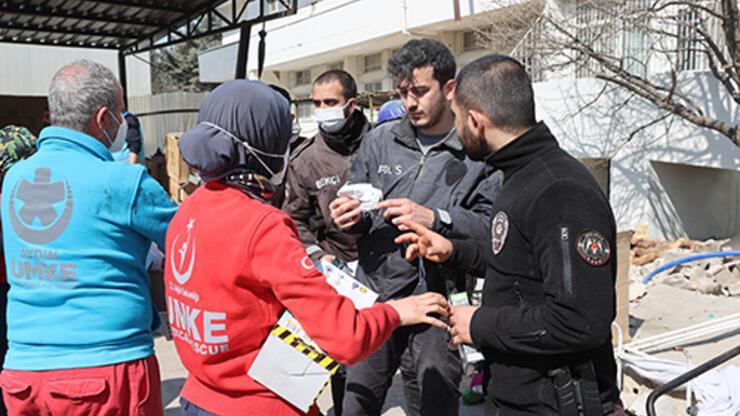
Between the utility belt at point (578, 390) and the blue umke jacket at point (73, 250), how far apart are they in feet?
4.76

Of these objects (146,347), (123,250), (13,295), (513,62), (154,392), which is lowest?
(154,392)

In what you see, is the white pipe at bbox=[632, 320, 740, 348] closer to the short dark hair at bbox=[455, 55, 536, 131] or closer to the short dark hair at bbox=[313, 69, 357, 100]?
the short dark hair at bbox=[313, 69, 357, 100]

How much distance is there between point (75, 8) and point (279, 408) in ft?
38.4

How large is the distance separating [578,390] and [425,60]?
157 cm

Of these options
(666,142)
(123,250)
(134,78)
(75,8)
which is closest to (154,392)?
(123,250)

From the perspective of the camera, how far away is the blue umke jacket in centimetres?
210

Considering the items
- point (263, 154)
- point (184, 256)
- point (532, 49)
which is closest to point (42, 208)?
point (184, 256)

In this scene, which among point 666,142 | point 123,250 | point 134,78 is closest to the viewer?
point 123,250

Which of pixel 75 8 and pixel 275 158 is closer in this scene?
pixel 275 158

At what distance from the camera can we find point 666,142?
9758 millimetres

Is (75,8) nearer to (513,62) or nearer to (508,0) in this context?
(508,0)

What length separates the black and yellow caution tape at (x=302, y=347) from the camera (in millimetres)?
1703

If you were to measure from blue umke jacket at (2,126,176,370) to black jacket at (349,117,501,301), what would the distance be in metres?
0.99

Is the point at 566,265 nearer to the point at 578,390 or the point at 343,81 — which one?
the point at 578,390
